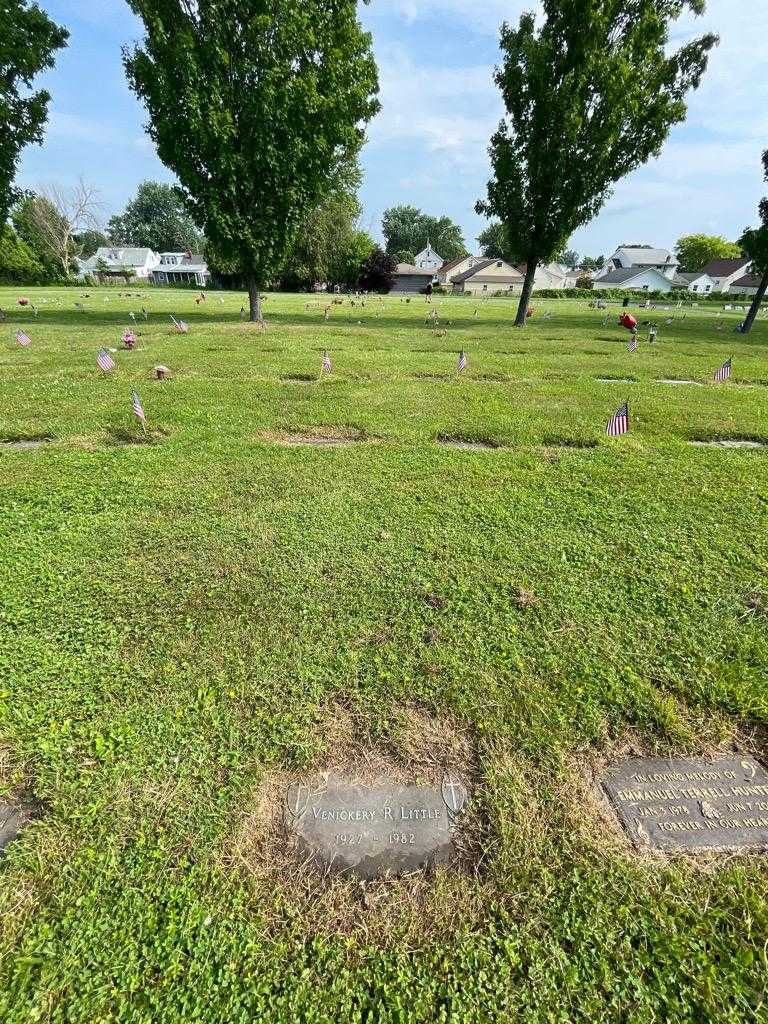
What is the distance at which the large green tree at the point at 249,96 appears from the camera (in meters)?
13.3

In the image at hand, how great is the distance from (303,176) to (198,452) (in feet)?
46.8

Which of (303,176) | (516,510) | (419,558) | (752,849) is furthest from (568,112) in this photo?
(752,849)

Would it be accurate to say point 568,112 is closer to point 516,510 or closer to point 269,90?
point 269,90

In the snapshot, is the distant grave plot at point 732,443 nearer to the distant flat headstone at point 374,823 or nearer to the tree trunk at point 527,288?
the distant flat headstone at point 374,823

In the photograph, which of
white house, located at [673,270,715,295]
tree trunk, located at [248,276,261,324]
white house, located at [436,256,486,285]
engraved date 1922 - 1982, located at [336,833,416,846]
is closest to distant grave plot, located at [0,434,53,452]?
engraved date 1922 - 1982, located at [336,833,416,846]

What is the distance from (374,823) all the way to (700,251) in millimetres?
115623

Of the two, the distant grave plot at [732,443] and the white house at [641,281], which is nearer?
the distant grave plot at [732,443]

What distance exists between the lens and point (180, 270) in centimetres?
7444

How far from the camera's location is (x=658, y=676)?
2.46 meters

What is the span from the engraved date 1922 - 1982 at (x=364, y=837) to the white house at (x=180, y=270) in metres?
83.7

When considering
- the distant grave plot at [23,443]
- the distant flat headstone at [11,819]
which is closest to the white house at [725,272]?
the distant grave plot at [23,443]

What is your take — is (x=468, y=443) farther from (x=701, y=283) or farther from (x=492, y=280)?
(x=701, y=283)

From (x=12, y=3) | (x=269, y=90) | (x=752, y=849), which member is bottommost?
(x=752, y=849)

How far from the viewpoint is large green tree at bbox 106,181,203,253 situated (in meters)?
94.0
